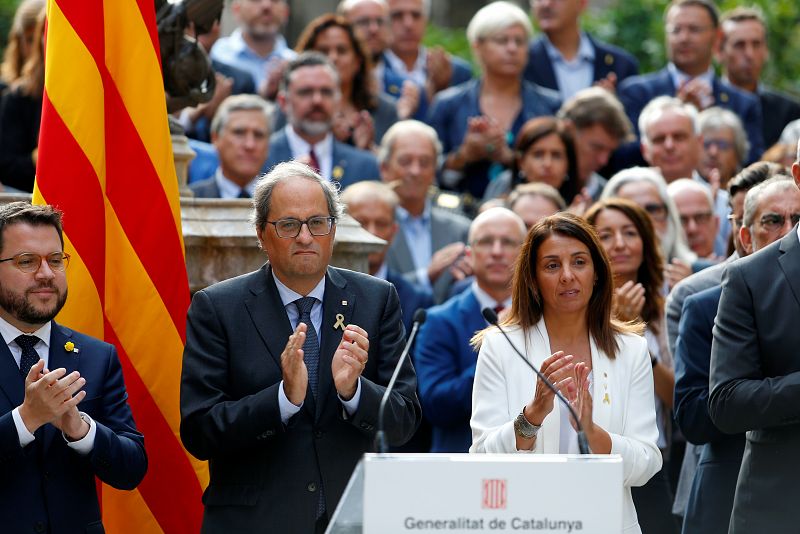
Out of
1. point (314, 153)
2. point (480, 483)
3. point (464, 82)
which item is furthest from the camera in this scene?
point (464, 82)

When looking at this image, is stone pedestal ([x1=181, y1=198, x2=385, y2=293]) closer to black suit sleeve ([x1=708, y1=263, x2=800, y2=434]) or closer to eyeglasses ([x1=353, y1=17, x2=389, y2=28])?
black suit sleeve ([x1=708, y1=263, x2=800, y2=434])

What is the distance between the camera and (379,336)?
19.0 feet

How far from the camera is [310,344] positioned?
18.7 ft

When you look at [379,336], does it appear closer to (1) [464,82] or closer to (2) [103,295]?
(2) [103,295]

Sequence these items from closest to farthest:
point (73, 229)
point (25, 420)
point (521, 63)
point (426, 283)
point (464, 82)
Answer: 1. point (25, 420)
2. point (73, 229)
3. point (426, 283)
4. point (521, 63)
5. point (464, 82)

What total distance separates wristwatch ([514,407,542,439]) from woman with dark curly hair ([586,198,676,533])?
2.03m

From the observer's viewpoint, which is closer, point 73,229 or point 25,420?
point 25,420

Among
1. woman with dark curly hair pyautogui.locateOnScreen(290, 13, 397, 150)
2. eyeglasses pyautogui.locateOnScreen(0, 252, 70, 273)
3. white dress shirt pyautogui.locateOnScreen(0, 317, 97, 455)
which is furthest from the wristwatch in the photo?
woman with dark curly hair pyautogui.locateOnScreen(290, 13, 397, 150)

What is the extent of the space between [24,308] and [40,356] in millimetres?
221

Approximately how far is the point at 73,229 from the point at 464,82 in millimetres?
6446

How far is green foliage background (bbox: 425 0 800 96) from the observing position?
1480cm

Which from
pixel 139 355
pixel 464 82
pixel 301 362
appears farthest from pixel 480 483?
pixel 464 82

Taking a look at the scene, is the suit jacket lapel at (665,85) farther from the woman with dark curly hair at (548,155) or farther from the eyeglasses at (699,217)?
the eyeglasses at (699,217)

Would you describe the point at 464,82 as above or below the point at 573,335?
above
